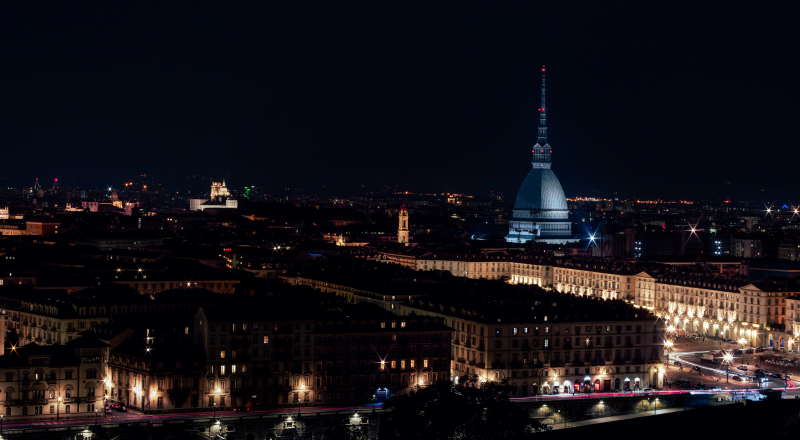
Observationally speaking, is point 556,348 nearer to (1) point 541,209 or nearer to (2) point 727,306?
(2) point 727,306

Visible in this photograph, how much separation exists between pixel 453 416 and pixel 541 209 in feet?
377

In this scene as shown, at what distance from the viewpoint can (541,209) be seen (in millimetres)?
166250

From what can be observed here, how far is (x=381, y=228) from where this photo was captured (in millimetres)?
190875

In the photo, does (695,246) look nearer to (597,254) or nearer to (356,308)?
(597,254)

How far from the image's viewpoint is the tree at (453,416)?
51.7 meters

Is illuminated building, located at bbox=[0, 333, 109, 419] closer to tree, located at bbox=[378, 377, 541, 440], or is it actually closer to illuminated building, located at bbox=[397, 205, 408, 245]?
tree, located at bbox=[378, 377, 541, 440]

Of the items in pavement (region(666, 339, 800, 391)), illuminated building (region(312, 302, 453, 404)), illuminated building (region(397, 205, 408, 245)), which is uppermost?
illuminated building (region(397, 205, 408, 245))

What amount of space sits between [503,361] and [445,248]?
2771 inches

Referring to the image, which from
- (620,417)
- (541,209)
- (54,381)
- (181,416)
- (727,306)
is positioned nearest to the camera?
(181,416)

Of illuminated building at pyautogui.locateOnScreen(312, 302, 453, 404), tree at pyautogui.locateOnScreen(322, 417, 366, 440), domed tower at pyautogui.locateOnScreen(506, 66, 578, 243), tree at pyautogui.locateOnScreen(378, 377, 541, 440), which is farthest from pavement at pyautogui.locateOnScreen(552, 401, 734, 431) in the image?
domed tower at pyautogui.locateOnScreen(506, 66, 578, 243)

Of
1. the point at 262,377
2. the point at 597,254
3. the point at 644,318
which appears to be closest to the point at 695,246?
the point at 597,254

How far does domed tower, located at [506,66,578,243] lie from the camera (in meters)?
163

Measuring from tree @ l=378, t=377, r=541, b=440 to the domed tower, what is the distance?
4154 inches

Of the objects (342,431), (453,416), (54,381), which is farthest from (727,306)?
(54,381)
